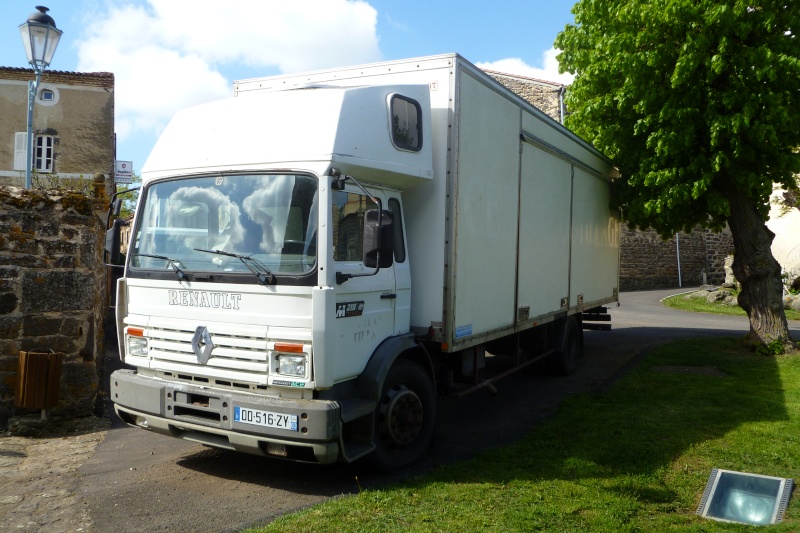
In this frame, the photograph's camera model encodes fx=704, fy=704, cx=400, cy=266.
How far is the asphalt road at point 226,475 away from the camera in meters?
4.71

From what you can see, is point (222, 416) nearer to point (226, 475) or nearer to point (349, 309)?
point (226, 475)

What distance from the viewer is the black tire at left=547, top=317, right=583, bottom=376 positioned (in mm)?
10141

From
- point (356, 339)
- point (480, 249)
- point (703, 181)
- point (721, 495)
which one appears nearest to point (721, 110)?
point (703, 181)

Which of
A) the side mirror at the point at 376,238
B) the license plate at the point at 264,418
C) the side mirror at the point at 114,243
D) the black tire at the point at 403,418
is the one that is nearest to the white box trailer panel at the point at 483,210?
the black tire at the point at 403,418

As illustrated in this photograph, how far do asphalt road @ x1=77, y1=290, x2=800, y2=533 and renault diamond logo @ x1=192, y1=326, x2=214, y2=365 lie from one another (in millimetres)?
988

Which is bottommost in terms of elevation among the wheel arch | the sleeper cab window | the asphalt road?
the asphalt road

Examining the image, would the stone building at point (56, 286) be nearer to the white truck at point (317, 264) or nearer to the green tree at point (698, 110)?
the white truck at point (317, 264)

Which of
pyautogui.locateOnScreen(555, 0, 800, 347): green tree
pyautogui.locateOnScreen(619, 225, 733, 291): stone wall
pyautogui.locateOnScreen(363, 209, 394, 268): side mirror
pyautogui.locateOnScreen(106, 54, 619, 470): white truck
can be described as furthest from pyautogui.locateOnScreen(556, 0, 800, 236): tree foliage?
pyautogui.locateOnScreen(619, 225, 733, 291): stone wall

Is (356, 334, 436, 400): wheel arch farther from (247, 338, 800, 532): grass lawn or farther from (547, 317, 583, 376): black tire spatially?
(547, 317, 583, 376): black tire

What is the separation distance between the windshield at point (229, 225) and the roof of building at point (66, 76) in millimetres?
28455

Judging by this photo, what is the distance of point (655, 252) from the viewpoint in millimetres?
30500

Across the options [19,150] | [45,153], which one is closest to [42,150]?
[45,153]

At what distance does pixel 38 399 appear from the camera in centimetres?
666

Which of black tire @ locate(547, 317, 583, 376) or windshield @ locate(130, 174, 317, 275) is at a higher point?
windshield @ locate(130, 174, 317, 275)
